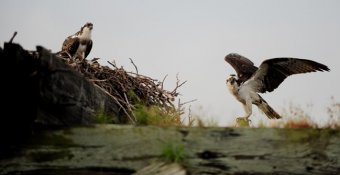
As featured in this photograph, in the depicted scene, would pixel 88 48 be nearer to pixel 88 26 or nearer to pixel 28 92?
pixel 88 26

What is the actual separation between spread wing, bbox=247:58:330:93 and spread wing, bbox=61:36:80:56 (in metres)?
3.05

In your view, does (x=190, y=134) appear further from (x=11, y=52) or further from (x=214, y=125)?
(x=11, y=52)

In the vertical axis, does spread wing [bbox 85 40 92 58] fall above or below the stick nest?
above

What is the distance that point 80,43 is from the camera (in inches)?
358

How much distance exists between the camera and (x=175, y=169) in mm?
2918

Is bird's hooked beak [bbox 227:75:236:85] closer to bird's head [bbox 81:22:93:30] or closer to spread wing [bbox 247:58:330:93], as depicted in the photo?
spread wing [bbox 247:58:330:93]

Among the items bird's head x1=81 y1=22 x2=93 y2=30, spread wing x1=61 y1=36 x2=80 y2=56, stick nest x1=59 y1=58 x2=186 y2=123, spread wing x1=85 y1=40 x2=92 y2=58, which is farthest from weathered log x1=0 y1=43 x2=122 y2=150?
bird's head x1=81 y1=22 x2=93 y2=30

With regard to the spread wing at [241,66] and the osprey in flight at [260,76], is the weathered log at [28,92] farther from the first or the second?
the spread wing at [241,66]

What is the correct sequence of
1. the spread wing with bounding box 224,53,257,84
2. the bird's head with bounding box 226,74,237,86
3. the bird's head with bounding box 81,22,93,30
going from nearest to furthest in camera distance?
the bird's head with bounding box 226,74,237,86 < the spread wing with bounding box 224,53,257,84 < the bird's head with bounding box 81,22,93,30

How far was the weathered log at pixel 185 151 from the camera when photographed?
3033 mm

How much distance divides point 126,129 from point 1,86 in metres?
0.79

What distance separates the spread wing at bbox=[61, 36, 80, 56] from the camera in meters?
8.80

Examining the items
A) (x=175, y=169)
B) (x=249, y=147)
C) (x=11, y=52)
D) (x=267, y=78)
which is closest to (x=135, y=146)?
(x=175, y=169)

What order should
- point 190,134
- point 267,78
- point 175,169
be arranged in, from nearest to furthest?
point 175,169, point 190,134, point 267,78
